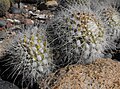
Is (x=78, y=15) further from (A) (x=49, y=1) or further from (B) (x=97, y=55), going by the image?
(A) (x=49, y=1)

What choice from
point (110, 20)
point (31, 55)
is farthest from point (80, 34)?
point (110, 20)

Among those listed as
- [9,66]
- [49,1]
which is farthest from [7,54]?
[49,1]

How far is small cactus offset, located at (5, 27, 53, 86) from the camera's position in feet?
13.6

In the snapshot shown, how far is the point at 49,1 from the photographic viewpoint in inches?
331

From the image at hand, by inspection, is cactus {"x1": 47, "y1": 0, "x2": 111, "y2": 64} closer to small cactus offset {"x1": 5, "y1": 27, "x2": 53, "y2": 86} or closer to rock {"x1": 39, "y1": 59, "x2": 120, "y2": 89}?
rock {"x1": 39, "y1": 59, "x2": 120, "y2": 89}

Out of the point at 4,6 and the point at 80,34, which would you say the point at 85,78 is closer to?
the point at 80,34

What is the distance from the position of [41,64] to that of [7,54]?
65 centimetres

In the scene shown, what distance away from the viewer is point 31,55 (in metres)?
4.12

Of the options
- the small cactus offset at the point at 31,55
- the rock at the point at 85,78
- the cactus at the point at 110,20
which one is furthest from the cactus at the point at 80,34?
the cactus at the point at 110,20

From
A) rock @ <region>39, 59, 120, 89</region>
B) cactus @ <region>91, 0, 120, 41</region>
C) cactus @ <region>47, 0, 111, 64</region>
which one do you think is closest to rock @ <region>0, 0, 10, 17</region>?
cactus @ <region>91, 0, 120, 41</region>

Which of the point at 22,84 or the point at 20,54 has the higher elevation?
the point at 20,54

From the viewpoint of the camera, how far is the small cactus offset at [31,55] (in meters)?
4.14

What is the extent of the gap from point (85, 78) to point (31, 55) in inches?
29.3

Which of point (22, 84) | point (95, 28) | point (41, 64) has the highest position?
point (95, 28)
